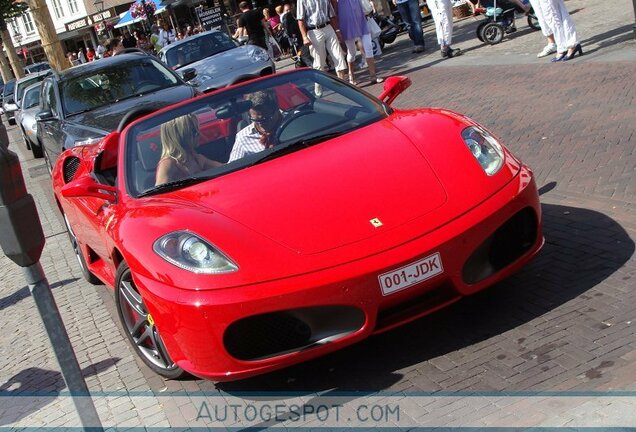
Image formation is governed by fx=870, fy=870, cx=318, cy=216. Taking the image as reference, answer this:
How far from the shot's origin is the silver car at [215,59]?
16.2 metres

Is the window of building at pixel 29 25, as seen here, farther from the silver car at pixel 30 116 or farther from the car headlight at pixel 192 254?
the car headlight at pixel 192 254

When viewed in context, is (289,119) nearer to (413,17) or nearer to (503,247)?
(503,247)

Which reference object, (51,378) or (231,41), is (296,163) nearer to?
(51,378)

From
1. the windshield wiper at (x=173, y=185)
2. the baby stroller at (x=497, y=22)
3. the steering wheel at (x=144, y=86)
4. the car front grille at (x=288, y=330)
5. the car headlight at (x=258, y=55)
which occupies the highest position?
the windshield wiper at (x=173, y=185)

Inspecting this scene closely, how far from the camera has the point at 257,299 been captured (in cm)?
381

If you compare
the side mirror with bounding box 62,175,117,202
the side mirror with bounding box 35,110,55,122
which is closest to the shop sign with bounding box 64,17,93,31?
the side mirror with bounding box 35,110,55,122

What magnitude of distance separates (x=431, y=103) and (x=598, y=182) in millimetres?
5323

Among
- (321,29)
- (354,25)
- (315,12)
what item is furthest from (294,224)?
(354,25)

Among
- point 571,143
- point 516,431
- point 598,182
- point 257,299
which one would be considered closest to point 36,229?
point 257,299

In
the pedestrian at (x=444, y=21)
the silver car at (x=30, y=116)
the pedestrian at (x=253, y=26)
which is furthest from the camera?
the pedestrian at (x=253, y=26)

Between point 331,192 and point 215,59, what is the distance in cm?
1311

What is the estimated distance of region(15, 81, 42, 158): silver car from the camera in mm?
17312

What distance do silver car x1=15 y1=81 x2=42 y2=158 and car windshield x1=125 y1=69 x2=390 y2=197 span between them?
1195cm

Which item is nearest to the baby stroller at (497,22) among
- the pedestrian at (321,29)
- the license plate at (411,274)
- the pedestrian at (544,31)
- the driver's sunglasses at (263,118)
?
the pedestrian at (321,29)
